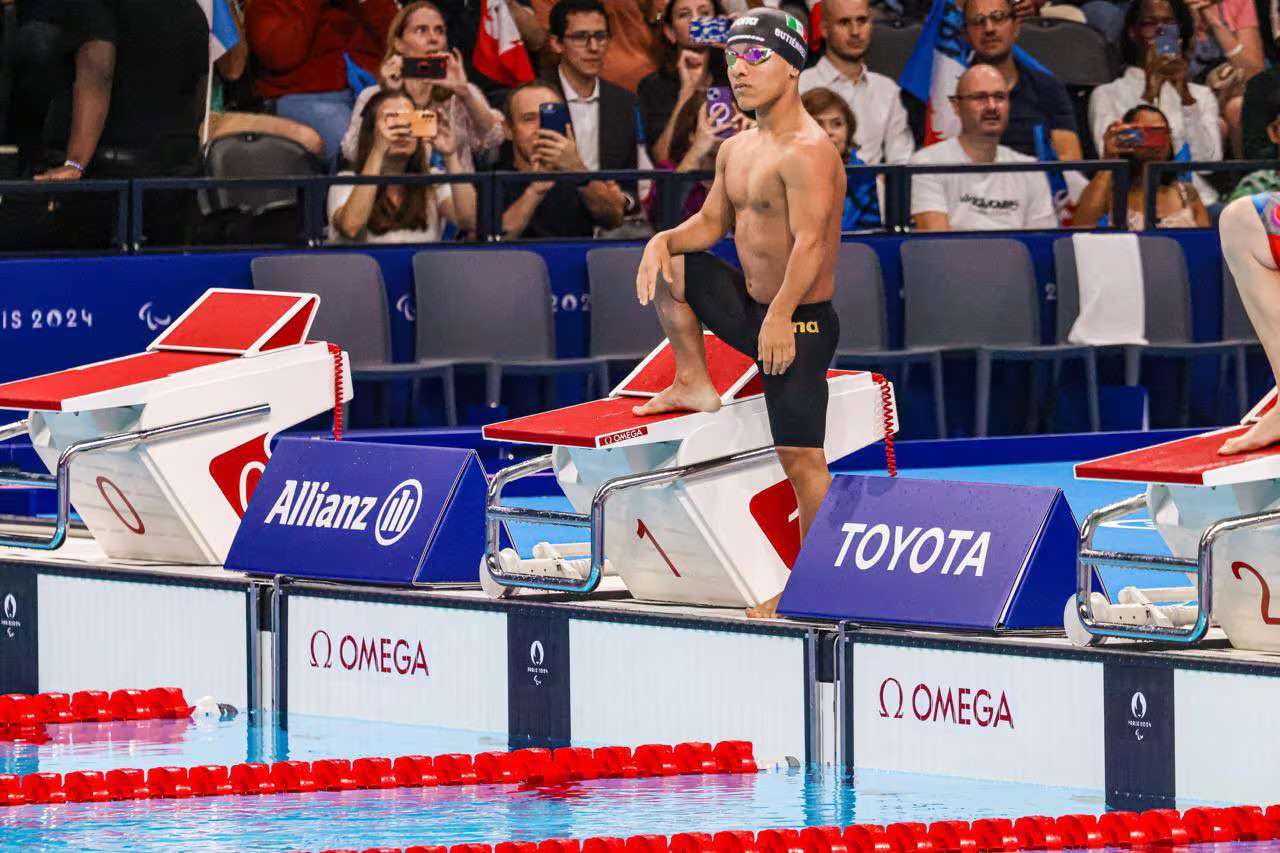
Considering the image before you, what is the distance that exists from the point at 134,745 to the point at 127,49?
4824 mm

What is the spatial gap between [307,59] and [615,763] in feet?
20.2

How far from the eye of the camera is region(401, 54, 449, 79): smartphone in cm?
1202

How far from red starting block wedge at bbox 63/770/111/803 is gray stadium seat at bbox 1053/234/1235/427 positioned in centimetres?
802

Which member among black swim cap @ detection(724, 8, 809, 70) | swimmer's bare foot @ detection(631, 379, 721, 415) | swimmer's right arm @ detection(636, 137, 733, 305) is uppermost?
black swim cap @ detection(724, 8, 809, 70)

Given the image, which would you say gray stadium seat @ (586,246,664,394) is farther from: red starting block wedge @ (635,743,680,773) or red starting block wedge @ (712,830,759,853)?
red starting block wedge @ (712,830,759,853)

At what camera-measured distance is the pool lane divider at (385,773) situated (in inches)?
270

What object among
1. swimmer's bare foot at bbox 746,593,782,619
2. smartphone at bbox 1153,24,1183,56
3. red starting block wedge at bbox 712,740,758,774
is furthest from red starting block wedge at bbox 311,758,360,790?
smartphone at bbox 1153,24,1183,56

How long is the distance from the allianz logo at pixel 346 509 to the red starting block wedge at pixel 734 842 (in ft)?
8.23

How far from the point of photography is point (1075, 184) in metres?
14.5

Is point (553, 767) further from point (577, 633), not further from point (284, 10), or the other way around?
point (284, 10)

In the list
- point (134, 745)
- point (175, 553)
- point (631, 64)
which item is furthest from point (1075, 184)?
point (134, 745)

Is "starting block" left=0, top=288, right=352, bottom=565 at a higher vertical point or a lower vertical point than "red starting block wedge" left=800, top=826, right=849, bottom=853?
higher

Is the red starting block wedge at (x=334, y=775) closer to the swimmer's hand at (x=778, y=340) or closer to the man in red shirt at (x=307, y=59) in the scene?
the swimmer's hand at (x=778, y=340)

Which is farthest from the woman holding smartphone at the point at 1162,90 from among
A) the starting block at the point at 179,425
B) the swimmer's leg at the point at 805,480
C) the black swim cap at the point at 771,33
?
the swimmer's leg at the point at 805,480
